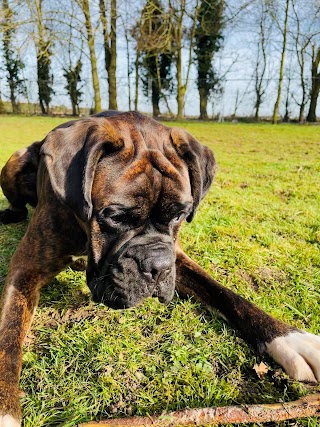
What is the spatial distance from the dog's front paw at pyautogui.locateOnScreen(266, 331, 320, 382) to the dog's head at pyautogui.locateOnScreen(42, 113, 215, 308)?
2.45 ft

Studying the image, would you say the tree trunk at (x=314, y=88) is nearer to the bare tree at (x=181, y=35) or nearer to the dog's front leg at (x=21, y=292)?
the bare tree at (x=181, y=35)

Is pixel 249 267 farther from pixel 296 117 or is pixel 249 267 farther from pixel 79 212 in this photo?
pixel 296 117

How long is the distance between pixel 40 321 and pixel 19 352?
0.49 metres

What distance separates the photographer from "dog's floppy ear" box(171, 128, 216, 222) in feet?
9.64

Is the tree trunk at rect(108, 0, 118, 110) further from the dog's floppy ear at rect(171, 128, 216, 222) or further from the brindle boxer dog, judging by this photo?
the brindle boxer dog

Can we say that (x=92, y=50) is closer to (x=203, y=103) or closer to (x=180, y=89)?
(x=180, y=89)

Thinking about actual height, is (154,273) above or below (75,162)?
below

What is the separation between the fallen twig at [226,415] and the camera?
1707 mm

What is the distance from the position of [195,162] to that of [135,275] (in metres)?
1.03

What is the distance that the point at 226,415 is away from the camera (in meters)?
1.75

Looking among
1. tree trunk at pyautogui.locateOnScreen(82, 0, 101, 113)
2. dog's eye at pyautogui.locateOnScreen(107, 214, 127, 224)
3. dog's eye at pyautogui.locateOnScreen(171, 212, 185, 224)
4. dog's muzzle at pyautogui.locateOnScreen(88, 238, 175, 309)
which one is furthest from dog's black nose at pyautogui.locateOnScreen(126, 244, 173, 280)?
tree trunk at pyautogui.locateOnScreen(82, 0, 101, 113)

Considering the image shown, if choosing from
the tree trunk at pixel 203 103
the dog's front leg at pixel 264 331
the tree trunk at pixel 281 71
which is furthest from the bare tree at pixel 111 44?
the dog's front leg at pixel 264 331

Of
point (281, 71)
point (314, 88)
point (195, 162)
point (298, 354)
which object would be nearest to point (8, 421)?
point (298, 354)

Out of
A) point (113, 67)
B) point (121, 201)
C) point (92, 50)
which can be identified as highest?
point (92, 50)
